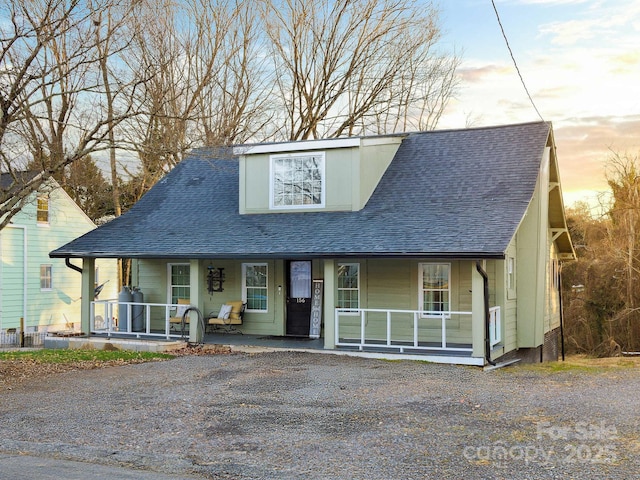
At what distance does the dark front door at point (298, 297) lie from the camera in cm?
1856

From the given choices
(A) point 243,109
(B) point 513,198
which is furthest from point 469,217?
(A) point 243,109

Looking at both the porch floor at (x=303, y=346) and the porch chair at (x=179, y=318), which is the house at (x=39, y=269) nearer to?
the porch chair at (x=179, y=318)

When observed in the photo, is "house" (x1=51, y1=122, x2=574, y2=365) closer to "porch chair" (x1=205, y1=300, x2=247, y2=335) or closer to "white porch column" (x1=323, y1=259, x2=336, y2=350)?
"white porch column" (x1=323, y1=259, x2=336, y2=350)

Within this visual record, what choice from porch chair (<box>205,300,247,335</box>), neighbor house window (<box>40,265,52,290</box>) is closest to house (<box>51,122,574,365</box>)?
porch chair (<box>205,300,247,335</box>)

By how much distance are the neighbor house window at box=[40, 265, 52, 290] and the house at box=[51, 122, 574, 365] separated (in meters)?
8.92

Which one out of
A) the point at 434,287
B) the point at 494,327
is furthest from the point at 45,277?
the point at 494,327

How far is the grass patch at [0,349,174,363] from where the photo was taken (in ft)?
51.4

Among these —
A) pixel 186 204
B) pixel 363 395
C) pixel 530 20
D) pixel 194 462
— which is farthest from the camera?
pixel 186 204

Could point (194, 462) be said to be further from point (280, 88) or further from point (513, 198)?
point (280, 88)

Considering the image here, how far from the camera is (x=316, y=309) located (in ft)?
59.8

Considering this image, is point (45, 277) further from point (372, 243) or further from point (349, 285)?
point (372, 243)

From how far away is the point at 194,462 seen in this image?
736cm

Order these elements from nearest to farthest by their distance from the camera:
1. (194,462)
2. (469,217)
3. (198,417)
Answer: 1. (194,462)
2. (198,417)
3. (469,217)

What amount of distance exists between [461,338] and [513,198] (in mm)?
3501
